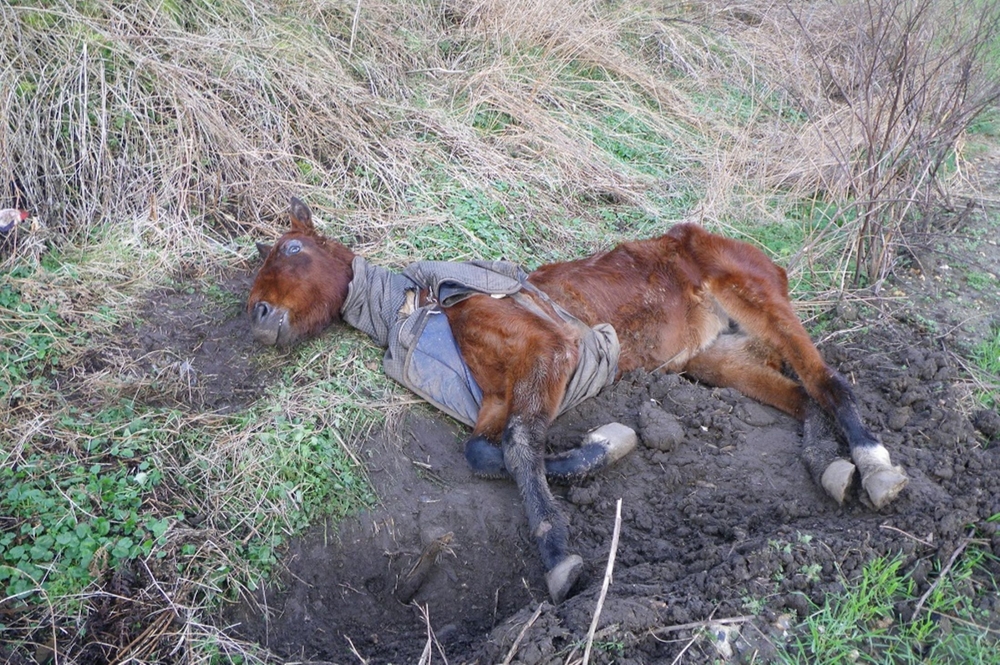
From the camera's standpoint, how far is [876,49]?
17.3 ft

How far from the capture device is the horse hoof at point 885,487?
12.0 ft

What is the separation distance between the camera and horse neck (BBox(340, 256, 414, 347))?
190 inches

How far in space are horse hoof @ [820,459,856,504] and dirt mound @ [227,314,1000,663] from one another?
0.28 ft

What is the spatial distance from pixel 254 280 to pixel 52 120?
1.87m

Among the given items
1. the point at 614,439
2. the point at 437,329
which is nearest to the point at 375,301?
the point at 437,329

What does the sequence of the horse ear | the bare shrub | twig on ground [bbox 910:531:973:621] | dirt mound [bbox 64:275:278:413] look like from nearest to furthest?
twig on ground [bbox 910:531:973:621]
dirt mound [bbox 64:275:278:413]
the horse ear
the bare shrub

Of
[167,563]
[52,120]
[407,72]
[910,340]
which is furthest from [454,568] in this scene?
[407,72]

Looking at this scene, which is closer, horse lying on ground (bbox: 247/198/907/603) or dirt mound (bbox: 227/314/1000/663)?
dirt mound (bbox: 227/314/1000/663)

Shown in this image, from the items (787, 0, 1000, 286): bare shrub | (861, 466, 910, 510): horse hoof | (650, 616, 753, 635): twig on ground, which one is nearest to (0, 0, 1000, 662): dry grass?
(787, 0, 1000, 286): bare shrub

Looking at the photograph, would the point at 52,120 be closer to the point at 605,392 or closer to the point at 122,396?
the point at 122,396

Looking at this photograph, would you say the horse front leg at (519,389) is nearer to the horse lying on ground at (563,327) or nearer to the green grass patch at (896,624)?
the horse lying on ground at (563,327)

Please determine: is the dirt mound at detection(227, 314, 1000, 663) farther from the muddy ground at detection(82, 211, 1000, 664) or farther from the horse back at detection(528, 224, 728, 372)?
the horse back at detection(528, 224, 728, 372)

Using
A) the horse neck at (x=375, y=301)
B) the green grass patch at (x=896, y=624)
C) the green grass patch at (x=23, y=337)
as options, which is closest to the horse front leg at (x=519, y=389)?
the horse neck at (x=375, y=301)

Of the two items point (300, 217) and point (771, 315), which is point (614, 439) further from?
point (300, 217)
